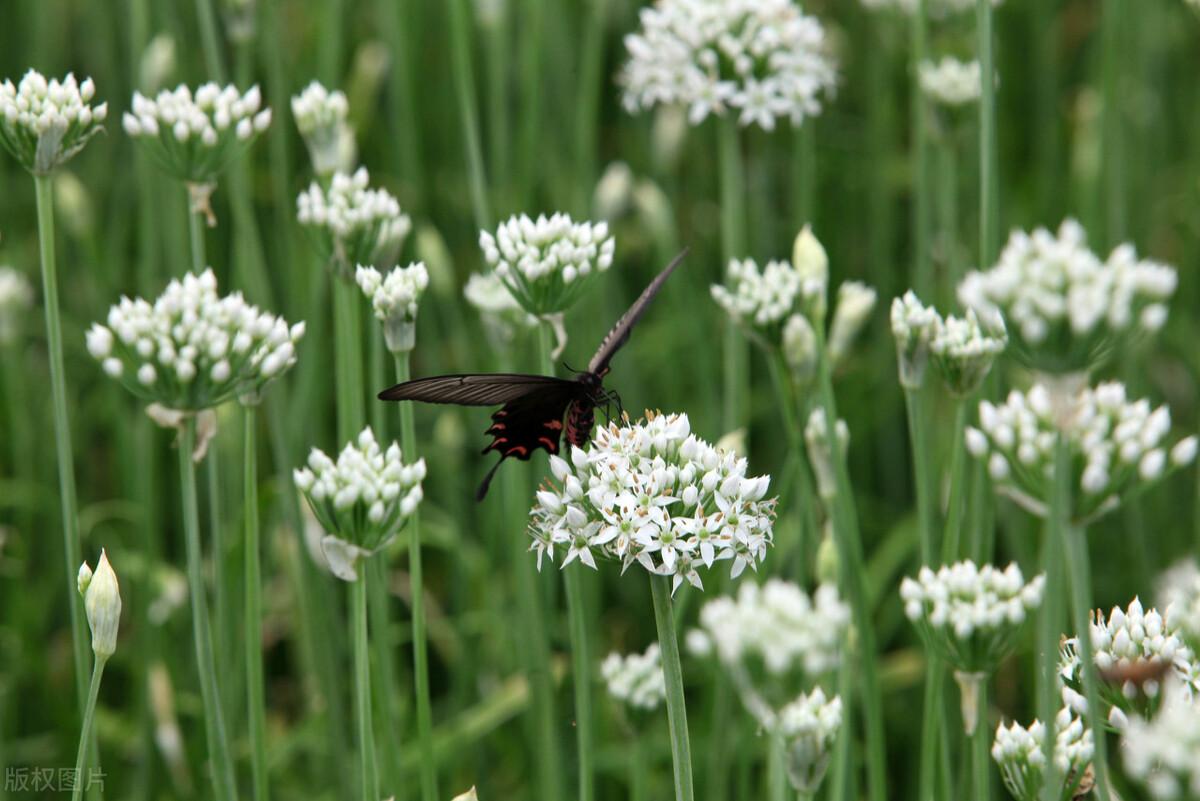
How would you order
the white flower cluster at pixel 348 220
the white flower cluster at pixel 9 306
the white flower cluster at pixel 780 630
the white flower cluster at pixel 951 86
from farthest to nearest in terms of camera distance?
the white flower cluster at pixel 9 306
the white flower cluster at pixel 951 86
the white flower cluster at pixel 348 220
the white flower cluster at pixel 780 630

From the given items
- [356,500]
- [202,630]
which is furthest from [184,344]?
[202,630]

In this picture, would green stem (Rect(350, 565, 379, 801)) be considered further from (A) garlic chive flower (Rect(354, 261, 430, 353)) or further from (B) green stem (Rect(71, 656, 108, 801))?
(A) garlic chive flower (Rect(354, 261, 430, 353))

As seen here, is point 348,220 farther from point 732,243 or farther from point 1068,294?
point 1068,294

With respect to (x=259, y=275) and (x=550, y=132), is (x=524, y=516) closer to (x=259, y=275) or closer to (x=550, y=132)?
(x=259, y=275)

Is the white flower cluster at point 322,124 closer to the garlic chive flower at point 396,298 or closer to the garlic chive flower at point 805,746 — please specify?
the garlic chive flower at point 396,298

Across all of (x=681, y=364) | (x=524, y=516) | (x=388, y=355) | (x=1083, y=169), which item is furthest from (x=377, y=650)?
(x=1083, y=169)

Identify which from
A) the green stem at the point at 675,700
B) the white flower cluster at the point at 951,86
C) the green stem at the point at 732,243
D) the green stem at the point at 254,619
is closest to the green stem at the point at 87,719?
the green stem at the point at 254,619

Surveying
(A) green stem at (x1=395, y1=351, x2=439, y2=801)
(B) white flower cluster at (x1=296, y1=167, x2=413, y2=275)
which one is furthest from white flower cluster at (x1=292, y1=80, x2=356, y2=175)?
(A) green stem at (x1=395, y1=351, x2=439, y2=801)
